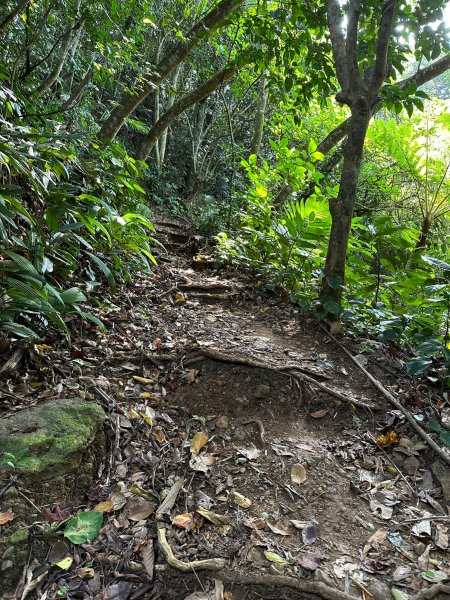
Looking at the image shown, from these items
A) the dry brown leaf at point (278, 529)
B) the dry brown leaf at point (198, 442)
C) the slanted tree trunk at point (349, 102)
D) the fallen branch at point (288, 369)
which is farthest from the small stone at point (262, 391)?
the slanted tree trunk at point (349, 102)

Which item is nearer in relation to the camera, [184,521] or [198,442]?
[184,521]

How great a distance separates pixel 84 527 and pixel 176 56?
247 inches

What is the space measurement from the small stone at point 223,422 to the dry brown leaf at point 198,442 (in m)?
0.12

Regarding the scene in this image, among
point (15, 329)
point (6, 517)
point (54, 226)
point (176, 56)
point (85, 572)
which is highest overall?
point (176, 56)

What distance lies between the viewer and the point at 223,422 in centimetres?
234

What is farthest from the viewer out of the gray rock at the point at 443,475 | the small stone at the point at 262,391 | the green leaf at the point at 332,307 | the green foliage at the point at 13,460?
the green leaf at the point at 332,307

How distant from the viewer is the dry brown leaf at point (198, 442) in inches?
83.2

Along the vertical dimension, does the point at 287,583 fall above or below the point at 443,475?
below

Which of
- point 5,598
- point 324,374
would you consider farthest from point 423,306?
point 5,598

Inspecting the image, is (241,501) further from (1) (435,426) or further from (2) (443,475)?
(1) (435,426)

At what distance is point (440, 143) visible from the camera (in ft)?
21.6

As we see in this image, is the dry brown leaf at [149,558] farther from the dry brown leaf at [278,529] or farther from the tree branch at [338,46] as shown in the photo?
the tree branch at [338,46]

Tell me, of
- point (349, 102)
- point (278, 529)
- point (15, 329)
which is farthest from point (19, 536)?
point (349, 102)

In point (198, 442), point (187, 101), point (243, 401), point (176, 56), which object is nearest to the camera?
point (198, 442)
